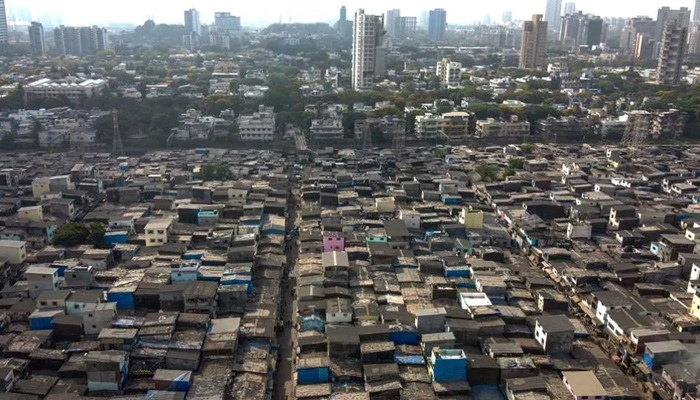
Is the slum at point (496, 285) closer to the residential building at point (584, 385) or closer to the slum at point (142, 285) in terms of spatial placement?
the residential building at point (584, 385)

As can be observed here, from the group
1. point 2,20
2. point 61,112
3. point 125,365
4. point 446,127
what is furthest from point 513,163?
point 2,20

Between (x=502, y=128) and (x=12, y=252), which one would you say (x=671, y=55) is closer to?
(x=502, y=128)

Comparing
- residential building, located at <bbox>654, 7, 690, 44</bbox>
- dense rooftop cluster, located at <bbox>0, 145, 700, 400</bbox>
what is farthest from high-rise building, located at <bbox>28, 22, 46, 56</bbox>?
residential building, located at <bbox>654, 7, 690, 44</bbox>

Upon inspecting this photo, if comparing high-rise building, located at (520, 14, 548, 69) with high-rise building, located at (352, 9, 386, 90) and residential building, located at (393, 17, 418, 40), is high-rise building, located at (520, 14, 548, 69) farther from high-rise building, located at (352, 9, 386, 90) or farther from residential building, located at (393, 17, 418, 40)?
residential building, located at (393, 17, 418, 40)

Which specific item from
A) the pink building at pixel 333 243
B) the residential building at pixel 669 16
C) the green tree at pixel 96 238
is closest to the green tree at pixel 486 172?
the pink building at pixel 333 243

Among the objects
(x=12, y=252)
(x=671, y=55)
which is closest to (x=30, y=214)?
(x=12, y=252)
